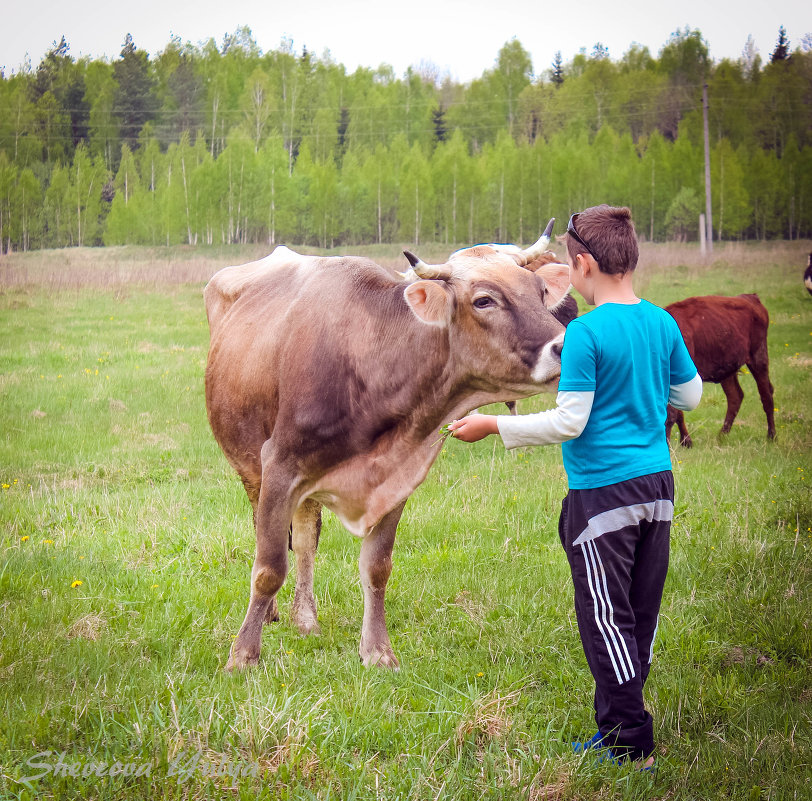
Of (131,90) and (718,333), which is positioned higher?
(131,90)

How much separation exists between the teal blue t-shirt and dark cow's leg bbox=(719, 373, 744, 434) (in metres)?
6.83

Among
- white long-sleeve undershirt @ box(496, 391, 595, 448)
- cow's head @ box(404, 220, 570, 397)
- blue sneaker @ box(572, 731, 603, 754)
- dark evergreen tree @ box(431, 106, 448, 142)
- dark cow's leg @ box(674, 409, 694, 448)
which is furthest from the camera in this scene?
dark evergreen tree @ box(431, 106, 448, 142)

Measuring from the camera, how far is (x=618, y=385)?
2.59 metres

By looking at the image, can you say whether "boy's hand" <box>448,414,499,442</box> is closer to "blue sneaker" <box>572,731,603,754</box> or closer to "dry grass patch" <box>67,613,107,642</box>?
"blue sneaker" <box>572,731,603,754</box>

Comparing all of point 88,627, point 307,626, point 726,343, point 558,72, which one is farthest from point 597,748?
point 558,72

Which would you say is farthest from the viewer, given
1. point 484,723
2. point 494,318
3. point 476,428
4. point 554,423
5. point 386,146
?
point 386,146

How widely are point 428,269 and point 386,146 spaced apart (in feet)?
79.8

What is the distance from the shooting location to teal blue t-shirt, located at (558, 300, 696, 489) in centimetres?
255

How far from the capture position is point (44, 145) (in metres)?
15.5

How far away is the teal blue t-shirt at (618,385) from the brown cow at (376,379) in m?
0.50

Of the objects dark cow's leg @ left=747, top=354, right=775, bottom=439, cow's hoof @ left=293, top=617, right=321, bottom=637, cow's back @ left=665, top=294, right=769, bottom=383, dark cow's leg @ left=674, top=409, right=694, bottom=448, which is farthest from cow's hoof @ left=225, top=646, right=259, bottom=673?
dark cow's leg @ left=747, top=354, right=775, bottom=439

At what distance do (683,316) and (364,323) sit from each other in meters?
6.35

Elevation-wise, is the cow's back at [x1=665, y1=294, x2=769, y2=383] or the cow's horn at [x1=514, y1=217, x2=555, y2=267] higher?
the cow's horn at [x1=514, y1=217, x2=555, y2=267]

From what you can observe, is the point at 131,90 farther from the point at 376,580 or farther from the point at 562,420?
the point at 562,420
